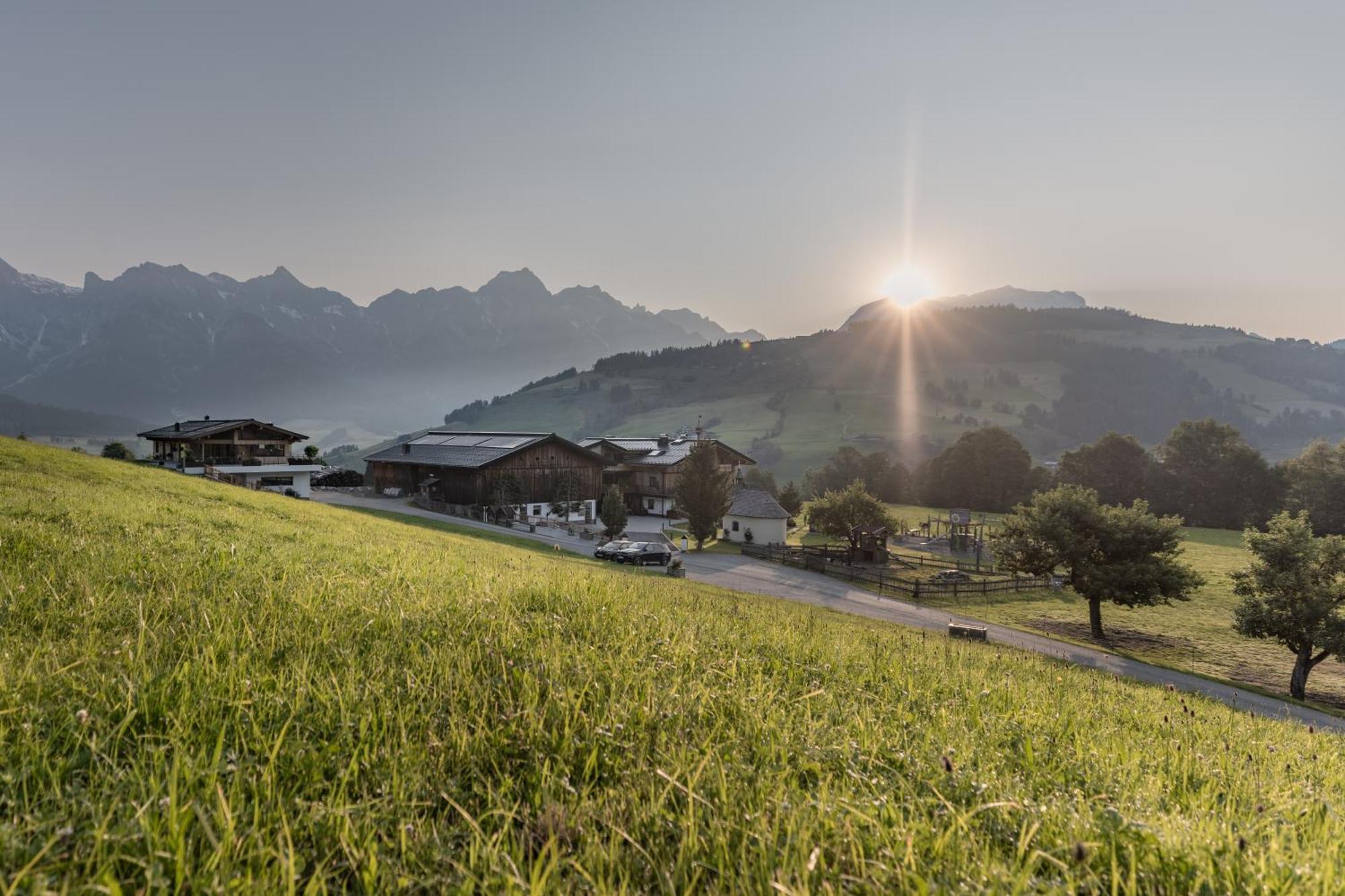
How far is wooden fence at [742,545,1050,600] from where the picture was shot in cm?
4197

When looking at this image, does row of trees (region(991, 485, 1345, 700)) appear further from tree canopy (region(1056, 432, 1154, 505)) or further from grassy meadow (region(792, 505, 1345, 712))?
tree canopy (region(1056, 432, 1154, 505))

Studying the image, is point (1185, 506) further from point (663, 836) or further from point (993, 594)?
point (663, 836)

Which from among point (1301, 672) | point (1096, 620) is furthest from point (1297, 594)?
point (1096, 620)

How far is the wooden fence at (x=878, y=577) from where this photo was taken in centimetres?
4197

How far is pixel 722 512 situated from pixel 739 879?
5244 cm

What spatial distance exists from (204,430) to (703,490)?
148ft

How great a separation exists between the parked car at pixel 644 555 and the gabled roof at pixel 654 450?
92.6ft

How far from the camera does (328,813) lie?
2.29 m

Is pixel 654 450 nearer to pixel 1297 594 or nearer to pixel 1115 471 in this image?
pixel 1297 594

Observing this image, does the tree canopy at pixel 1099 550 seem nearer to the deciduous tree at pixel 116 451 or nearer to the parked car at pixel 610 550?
the parked car at pixel 610 550

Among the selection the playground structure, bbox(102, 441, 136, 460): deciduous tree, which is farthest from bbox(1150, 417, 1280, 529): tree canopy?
bbox(102, 441, 136, 460): deciduous tree

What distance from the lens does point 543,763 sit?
115 inches

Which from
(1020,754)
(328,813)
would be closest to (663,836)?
(328,813)

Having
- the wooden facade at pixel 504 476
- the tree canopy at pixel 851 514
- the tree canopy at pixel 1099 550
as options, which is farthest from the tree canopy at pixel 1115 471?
the wooden facade at pixel 504 476
